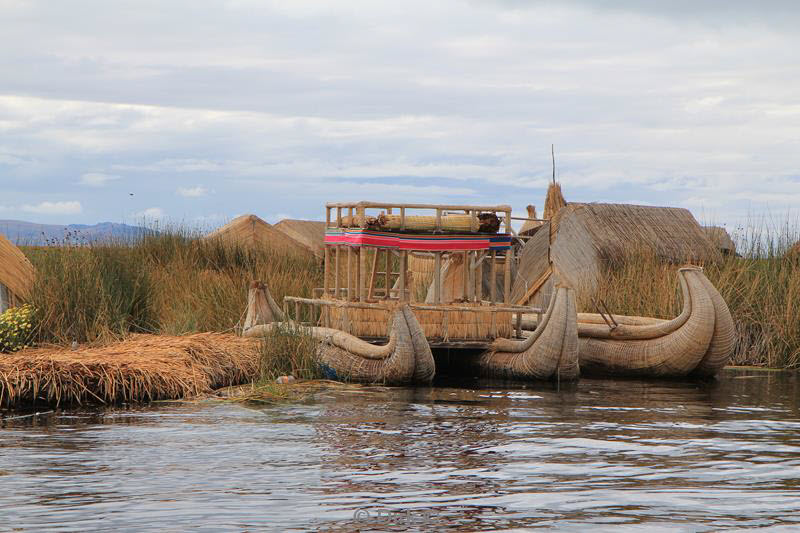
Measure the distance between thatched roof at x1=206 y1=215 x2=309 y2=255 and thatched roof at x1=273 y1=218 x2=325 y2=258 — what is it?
73 centimetres

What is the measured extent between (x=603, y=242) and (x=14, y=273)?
35.2 ft

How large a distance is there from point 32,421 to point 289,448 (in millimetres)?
3256

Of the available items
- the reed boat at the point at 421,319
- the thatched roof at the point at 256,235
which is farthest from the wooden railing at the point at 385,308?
the thatched roof at the point at 256,235

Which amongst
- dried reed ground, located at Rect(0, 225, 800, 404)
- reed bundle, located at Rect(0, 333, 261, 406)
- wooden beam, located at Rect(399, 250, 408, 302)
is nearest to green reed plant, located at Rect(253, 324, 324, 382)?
dried reed ground, located at Rect(0, 225, 800, 404)

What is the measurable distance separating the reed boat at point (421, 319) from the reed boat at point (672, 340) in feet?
4.39

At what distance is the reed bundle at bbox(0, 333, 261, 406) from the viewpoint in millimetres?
12805

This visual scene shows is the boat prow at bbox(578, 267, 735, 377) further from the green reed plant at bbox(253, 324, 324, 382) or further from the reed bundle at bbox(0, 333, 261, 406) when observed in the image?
the reed bundle at bbox(0, 333, 261, 406)

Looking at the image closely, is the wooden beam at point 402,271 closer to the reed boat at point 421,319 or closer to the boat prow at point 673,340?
the reed boat at point 421,319

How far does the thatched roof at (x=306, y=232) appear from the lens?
89.0ft

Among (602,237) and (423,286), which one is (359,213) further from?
(602,237)

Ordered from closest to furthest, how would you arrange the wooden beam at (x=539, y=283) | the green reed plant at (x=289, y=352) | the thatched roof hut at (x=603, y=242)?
the green reed plant at (x=289, y=352), the thatched roof hut at (x=603, y=242), the wooden beam at (x=539, y=283)

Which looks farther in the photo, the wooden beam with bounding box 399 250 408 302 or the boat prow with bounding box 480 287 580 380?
the wooden beam with bounding box 399 250 408 302

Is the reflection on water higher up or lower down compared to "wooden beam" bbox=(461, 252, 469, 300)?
lower down

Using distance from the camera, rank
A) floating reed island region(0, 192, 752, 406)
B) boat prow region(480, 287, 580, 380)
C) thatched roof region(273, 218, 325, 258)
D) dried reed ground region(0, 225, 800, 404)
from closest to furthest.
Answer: dried reed ground region(0, 225, 800, 404) → floating reed island region(0, 192, 752, 406) → boat prow region(480, 287, 580, 380) → thatched roof region(273, 218, 325, 258)
